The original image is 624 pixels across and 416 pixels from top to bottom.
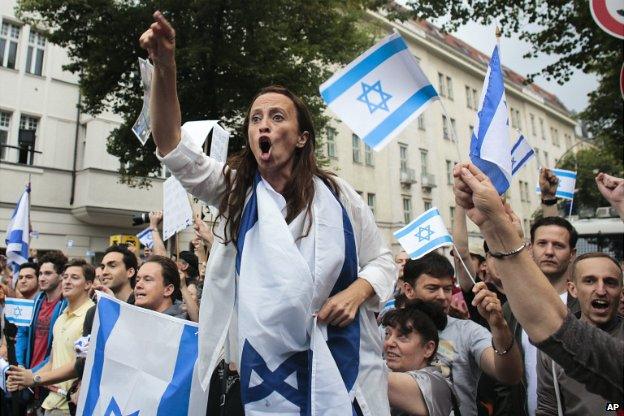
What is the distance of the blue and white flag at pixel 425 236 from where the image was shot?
5549 millimetres

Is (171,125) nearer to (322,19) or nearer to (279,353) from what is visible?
(279,353)

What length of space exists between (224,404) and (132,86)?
1432 cm

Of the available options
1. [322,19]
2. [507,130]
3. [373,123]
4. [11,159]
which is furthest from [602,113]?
[11,159]

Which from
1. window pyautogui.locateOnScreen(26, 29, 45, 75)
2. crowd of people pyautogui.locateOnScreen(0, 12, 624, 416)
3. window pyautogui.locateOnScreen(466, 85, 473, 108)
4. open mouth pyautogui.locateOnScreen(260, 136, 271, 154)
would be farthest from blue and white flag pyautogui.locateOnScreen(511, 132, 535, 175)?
window pyautogui.locateOnScreen(466, 85, 473, 108)

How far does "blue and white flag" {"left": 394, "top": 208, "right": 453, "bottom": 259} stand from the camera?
5.55 meters

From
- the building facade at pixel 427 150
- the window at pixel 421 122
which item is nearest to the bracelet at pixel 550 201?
the building facade at pixel 427 150

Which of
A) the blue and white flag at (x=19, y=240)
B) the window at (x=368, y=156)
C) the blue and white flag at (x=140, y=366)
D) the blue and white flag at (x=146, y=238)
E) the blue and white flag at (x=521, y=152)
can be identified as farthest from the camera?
the window at (x=368, y=156)

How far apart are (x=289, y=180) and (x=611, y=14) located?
292 centimetres

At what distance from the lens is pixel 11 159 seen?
60.7 feet

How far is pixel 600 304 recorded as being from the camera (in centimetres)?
271

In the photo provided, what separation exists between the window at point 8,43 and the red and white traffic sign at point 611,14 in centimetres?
1992

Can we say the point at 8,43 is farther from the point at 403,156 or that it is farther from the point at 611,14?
the point at 403,156

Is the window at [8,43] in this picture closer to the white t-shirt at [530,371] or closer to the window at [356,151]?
the window at [356,151]

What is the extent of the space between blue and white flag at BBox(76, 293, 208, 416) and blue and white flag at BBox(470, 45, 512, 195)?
166cm
